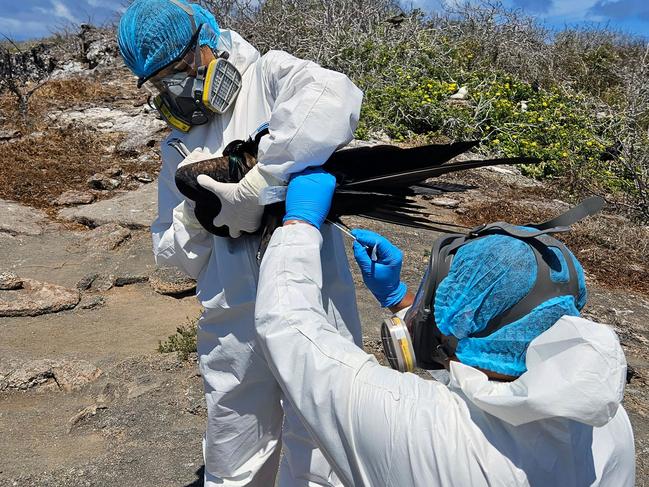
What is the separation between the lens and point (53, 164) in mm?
7789

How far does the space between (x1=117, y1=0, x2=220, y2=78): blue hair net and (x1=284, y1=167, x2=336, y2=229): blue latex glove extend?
650 millimetres

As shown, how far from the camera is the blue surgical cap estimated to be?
1017mm

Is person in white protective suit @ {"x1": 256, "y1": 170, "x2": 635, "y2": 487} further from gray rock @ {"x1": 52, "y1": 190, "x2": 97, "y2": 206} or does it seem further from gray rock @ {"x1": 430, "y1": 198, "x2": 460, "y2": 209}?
gray rock @ {"x1": 52, "y1": 190, "x2": 97, "y2": 206}

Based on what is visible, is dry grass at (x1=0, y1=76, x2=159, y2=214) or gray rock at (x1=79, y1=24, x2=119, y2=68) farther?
gray rock at (x1=79, y1=24, x2=119, y2=68)

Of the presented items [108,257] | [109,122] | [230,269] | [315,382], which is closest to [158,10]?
[230,269]

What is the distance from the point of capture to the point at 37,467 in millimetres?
2717

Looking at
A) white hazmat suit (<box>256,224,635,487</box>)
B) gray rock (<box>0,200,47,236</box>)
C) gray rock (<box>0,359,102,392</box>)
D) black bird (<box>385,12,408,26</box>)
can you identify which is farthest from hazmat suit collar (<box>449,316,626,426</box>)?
black bird (<box>385,12,408,26</box>)

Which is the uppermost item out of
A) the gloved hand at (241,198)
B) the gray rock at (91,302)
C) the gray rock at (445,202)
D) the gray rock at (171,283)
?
the gloved hand at (241,198)

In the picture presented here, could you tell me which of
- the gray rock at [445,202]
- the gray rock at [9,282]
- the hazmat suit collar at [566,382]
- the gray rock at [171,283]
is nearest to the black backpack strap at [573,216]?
the hazmat suit collar at [566,382]

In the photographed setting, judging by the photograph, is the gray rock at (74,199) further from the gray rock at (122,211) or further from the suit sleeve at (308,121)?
the suit sleeve at (308,121)

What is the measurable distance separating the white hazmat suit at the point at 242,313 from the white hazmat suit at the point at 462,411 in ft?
2.84

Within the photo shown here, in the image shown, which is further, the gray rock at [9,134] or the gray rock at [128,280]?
the gray rock at [9,134]

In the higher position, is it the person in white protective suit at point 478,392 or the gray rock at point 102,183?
the person in white protective suit at point 478,392

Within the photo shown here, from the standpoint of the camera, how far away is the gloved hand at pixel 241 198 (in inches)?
67.5
